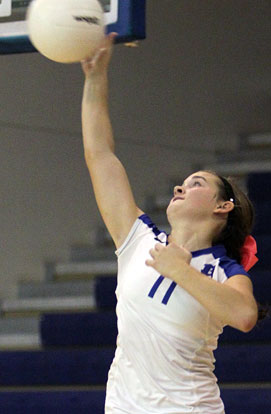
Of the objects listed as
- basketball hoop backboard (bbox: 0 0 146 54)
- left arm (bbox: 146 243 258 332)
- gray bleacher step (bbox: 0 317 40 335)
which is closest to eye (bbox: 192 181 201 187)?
left arm (bbox: 146 243 258 332)

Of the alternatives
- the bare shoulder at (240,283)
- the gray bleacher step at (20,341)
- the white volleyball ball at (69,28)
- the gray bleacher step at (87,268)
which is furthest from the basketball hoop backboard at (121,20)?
the gray bleacher step at (87,268)

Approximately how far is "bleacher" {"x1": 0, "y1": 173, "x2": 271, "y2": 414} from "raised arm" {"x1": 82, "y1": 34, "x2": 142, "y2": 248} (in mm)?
2003

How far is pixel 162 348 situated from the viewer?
2.35 metres

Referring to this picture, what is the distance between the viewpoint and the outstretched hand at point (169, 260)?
2.20 m

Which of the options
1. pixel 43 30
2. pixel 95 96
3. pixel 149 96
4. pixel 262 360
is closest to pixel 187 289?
pixel 95 96

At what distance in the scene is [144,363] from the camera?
2354mm

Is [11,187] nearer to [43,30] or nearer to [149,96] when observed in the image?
[149,96]

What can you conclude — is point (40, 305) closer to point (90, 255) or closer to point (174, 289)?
point (90, 255)

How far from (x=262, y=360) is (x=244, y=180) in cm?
175

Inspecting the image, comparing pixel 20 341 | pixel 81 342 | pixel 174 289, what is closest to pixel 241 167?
pixel 81 342

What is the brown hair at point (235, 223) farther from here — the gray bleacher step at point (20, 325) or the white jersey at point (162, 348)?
the gray bleacher step at point (20, 325)

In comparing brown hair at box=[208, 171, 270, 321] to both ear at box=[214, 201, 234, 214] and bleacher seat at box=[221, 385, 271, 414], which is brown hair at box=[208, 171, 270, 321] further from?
bleacher seat at box=[221, 385, 271, 414]

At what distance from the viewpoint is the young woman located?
221cm

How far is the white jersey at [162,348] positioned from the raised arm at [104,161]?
0.16 metres
